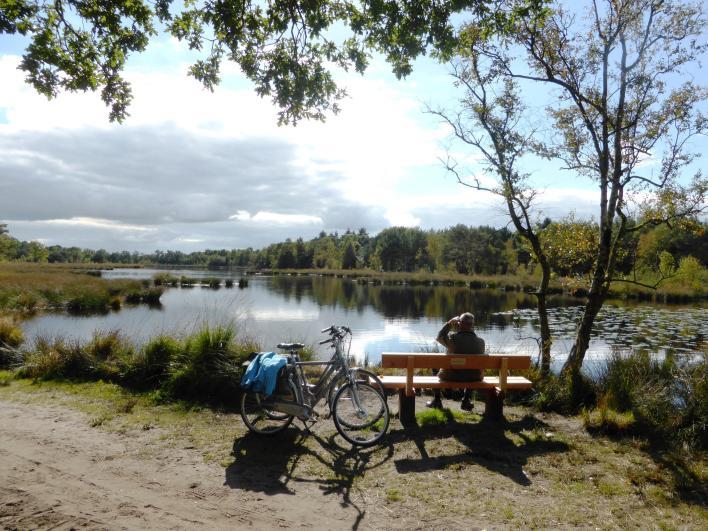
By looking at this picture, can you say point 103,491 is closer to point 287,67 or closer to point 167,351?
point 167,351

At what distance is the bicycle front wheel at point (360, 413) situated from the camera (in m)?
5.16

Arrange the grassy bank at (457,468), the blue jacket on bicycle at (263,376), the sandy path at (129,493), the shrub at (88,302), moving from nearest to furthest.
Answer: the sandy path at (129,493)
the grassy bank at (457,468)
the blue jacket on bicycle at (263,376)
the shrub at (88,302)

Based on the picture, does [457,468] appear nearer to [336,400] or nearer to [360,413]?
[360,413]

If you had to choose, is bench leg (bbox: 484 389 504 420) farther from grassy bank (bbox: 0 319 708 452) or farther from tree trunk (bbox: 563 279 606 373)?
tree trunk (bbox: 563 279 606 373)

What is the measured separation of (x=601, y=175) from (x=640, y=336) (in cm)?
1271

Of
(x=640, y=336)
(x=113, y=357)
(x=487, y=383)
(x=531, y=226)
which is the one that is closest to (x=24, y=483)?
(x=113, y=357)

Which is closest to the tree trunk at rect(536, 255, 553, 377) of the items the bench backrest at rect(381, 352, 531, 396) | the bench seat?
the bench seat

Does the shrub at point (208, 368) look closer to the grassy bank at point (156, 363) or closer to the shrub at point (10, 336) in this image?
the grassy bank at point (156, 363)

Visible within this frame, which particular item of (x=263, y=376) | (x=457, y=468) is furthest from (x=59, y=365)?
(x=457, y=468)

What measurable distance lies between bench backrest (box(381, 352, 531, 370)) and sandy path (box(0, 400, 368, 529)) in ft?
6.67

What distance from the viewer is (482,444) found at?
5191 mm

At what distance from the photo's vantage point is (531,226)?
9.51 metres

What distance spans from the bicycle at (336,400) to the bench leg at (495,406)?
149cm

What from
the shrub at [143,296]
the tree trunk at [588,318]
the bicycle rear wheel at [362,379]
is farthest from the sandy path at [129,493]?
the shrub at [143,296]
